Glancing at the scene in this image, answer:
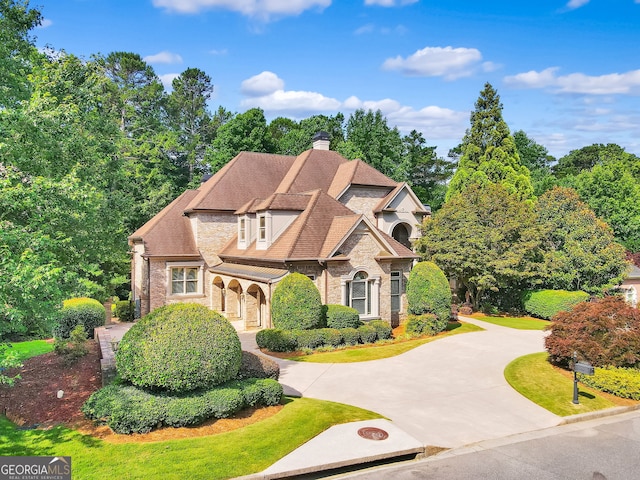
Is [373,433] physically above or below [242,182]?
below

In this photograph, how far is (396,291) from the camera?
24891mm

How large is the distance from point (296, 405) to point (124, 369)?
440cm

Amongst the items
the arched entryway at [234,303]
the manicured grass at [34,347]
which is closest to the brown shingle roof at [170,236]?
the arched entryway at [234,303]

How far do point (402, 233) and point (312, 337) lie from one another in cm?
1566

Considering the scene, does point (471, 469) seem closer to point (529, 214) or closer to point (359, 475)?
point (359, 475)

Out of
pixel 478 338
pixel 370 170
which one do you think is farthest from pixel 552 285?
pixel 370 170

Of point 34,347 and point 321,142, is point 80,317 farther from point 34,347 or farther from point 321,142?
point 321,142

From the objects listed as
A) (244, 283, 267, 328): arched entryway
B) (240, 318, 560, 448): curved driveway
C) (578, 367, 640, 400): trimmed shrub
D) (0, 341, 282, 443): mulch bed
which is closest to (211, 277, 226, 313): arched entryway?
(244, 283, 267, 328): arched entryway

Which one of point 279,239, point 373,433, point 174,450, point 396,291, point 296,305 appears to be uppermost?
point 279,239

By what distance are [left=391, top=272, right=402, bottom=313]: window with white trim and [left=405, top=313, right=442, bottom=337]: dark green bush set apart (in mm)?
2497

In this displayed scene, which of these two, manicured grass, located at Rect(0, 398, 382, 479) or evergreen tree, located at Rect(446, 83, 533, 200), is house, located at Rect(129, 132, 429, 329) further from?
evergreen tree, located at Rect(446, 83, 533, 200)

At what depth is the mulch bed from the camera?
32.2ft

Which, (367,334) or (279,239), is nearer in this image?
(367,334)

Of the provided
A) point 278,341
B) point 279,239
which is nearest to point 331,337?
point 278,341
